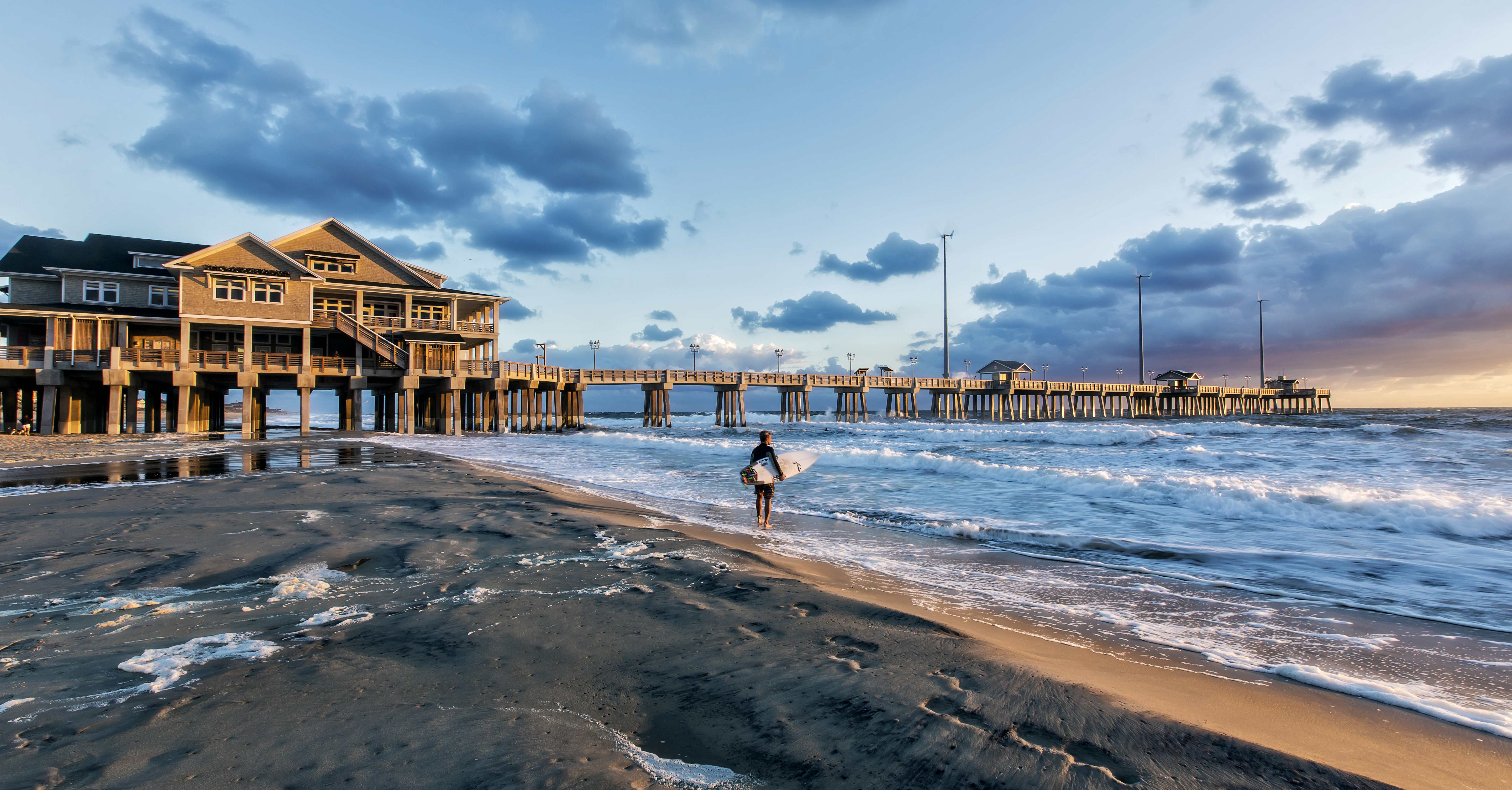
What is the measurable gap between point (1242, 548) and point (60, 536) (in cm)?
1470

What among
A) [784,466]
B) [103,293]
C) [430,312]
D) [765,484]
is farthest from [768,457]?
[103,293]

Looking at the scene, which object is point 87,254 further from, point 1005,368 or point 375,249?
point 1005,368

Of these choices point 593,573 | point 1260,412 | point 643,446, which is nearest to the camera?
point 593,573

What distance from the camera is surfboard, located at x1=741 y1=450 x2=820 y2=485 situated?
9250mm

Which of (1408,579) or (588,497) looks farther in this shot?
(588,497)

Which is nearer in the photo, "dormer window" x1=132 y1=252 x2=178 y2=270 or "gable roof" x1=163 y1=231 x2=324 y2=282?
"gable roof" x1=163 y1=231 x2=324 y2=282

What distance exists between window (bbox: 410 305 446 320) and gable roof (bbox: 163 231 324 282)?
19.9ft

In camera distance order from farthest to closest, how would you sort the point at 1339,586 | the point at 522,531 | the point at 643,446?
1. the point at 643,446
2. the point at 522,531
3. the point at 1339,586

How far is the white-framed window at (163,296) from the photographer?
32.2 m

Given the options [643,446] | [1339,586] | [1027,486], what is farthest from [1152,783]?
[643,446]

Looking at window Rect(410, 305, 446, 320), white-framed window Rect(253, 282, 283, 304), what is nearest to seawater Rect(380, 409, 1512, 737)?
white-framed window Rect(253, 282, 283, 304)

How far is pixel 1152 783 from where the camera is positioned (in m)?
2.46

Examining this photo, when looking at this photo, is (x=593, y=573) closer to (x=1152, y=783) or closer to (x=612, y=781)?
(x=612, y=781)

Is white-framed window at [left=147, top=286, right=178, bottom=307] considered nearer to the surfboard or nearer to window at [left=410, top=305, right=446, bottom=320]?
window at [left=410, top=305, right=446, bottom=320]
